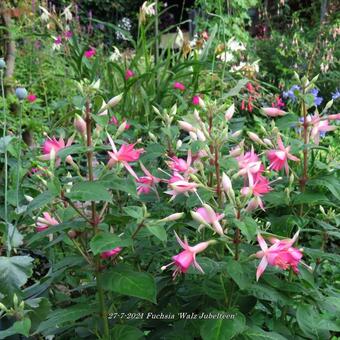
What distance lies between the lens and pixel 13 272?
135cm

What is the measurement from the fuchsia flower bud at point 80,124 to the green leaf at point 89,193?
0.37 feet

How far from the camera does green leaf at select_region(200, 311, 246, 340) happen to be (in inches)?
41.6

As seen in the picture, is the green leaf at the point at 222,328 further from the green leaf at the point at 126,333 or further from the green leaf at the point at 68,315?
the green leaf at the point at 68,315

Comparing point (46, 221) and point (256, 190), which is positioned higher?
point (256, 190)

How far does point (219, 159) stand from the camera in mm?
1181

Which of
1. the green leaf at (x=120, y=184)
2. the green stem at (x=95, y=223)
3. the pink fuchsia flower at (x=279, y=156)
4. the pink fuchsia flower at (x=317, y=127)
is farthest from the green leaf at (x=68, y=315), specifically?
the pink fuchsia flower at (x=317, y=127)

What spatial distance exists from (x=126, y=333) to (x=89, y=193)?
0.34 m

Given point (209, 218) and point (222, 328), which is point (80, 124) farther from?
point (222, 328)

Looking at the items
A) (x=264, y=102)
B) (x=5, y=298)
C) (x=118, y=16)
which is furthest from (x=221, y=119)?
(x=118, y=16)

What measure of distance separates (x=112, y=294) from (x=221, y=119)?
1.66 ft

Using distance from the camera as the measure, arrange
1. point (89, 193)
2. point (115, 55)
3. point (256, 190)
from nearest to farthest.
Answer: point (89, 193) → point (256, 190) → point (115, 55)

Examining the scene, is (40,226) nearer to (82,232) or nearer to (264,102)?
(82,232)

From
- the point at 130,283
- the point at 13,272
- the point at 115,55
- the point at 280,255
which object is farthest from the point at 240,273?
the point at 115,55

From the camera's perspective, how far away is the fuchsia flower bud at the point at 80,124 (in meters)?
1.10
